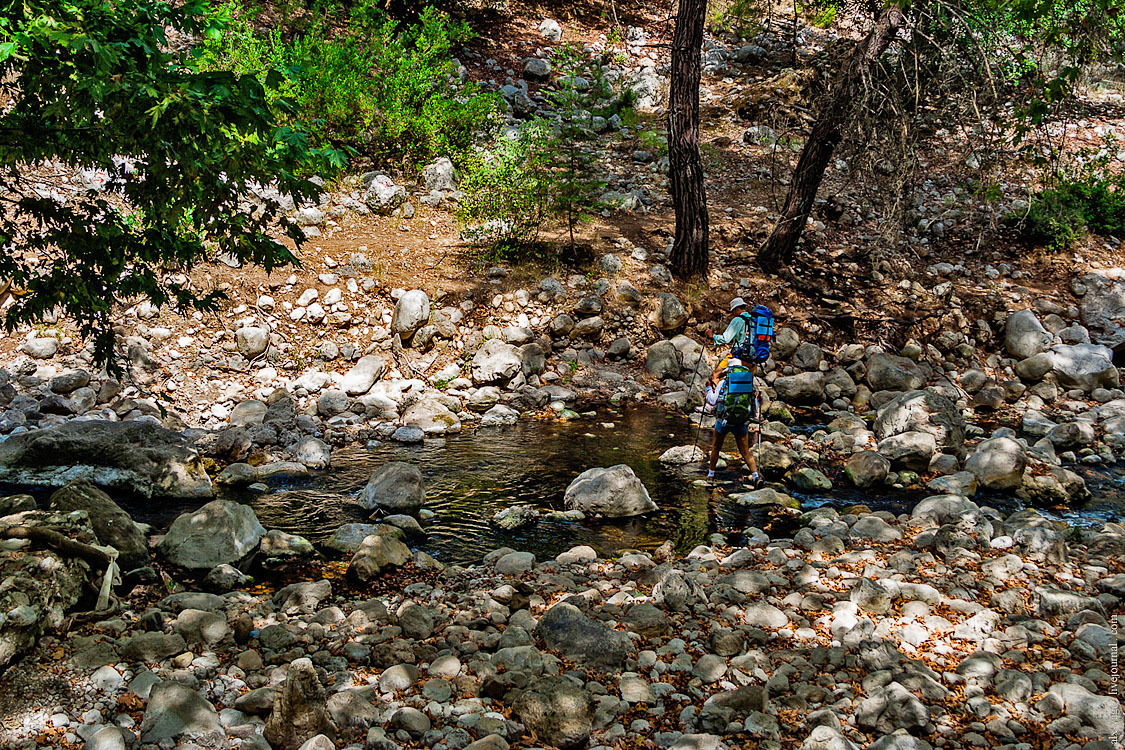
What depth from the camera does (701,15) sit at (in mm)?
9703

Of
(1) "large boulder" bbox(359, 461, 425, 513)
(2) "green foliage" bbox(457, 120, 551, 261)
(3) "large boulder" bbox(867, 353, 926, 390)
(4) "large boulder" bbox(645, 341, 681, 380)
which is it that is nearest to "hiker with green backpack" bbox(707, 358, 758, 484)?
(4) "large boulder" bbox(645, 341, 681, 380)

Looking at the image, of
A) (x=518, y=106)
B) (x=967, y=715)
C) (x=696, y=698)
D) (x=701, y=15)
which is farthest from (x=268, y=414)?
(x=518, y=106)

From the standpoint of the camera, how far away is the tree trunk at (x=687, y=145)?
9836mm

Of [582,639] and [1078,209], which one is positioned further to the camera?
[1078,209]

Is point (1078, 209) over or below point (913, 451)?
over

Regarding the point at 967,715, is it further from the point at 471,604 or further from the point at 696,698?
the point at 471,604

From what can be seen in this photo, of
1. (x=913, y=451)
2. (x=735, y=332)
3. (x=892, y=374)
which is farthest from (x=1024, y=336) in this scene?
(x=735, y=332)

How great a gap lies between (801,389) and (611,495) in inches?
157

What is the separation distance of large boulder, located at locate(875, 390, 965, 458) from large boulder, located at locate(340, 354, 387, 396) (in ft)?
18.3

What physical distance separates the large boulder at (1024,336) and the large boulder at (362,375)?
26.9ft

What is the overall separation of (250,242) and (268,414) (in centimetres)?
430

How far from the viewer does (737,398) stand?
672 centimetres

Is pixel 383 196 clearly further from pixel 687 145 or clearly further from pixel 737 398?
pixel 737 398

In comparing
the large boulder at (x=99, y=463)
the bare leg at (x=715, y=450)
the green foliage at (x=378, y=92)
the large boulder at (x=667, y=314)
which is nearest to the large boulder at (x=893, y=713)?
the bare leg at (x=715, y=450)
